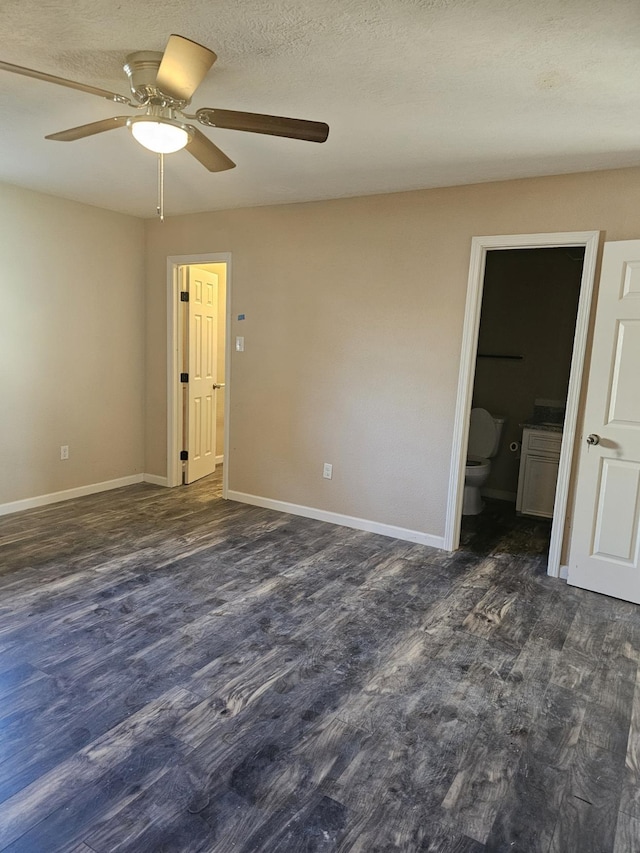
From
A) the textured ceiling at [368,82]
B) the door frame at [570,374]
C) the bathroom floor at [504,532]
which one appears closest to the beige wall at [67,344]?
the textured ceiling at [368,82]

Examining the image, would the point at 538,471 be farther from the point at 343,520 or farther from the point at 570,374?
the point at 343,520

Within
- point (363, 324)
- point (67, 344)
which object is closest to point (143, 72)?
point (363, 324)

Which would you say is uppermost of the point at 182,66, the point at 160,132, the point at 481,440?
the point at 182,66

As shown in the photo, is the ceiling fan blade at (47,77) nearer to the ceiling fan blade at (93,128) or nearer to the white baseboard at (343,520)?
the ceiling fan blade at (93,128)

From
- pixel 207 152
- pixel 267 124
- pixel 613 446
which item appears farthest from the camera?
pixel 613 446

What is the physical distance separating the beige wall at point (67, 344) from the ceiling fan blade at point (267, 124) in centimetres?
278

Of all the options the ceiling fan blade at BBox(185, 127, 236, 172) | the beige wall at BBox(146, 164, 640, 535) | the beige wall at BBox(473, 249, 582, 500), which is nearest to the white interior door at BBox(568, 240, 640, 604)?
the beige wall at BBox(146, 164, 640, 535)

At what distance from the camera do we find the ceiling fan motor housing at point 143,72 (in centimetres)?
199

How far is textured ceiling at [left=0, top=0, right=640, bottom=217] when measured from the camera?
1707 millimetres

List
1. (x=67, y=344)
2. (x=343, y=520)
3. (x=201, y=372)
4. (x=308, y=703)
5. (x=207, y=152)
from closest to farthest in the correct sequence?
(x=308, y=703), (x=207, y=152), (x=343, y=520), (x=67, y=344), (x=201, y=372)

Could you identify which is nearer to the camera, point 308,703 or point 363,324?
point 308,703

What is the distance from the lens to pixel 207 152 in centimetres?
228

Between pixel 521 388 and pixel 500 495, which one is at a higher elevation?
pixel 521 388

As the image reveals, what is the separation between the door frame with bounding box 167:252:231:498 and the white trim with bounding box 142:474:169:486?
56mm
